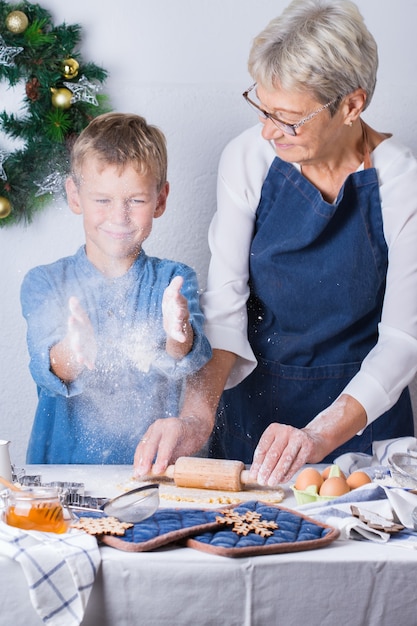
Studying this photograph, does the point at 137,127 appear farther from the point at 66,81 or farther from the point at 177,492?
the point at 177,492

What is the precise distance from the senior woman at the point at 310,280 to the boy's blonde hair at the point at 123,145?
147 millimetres

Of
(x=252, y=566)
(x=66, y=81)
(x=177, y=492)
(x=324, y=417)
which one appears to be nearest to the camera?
(x=252, y=566)

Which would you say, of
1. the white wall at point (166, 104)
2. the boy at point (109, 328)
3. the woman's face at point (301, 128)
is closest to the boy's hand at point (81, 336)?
the boy at point (109, 328)

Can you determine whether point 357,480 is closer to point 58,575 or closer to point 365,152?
point 58,575

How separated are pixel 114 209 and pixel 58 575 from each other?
87cm

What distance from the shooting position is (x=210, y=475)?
141 cm

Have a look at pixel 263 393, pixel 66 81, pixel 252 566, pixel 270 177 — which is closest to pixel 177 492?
pixel 252 566

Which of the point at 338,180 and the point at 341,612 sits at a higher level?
the point at 338,180

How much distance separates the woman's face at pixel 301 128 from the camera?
1617mm

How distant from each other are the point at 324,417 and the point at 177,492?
0.39 m

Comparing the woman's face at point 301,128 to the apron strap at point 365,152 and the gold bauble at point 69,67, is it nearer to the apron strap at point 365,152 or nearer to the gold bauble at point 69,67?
the apron strap at point 365,152

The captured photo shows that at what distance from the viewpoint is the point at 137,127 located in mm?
1757

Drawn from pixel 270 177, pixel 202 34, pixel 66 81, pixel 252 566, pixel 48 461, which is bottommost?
pixel 48 461

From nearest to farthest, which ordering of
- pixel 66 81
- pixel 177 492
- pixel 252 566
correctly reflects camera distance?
1. pixel 252 566
2. pixel 177 492
3. pixel 66 81
